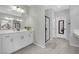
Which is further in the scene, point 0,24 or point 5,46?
point 0,24

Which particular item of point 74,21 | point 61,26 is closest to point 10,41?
point 74,21

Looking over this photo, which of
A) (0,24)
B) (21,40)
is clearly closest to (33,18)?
(21,40)

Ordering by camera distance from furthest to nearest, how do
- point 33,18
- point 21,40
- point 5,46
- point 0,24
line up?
point 33,18
point 21,40
point 0,24
point 5,46

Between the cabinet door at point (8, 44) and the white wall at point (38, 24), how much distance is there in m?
1.46

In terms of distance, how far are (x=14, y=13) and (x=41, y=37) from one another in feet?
5.18

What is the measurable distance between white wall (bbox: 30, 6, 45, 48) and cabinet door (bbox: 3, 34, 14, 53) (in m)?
1.46

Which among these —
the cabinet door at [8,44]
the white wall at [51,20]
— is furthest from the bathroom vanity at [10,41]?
the white wall at [51,20]

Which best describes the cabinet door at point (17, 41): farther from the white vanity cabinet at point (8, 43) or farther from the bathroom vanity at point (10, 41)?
the white vanity cabinet at point (8, 43)

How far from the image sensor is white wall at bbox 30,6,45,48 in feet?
11.6

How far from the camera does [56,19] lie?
20.0ft

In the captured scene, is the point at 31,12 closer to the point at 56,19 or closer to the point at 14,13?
the point at 14,13

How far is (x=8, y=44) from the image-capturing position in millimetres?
2332

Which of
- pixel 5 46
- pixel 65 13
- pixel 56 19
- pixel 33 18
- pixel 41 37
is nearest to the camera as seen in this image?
pixel 5 46

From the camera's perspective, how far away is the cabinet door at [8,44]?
87.3 inches
